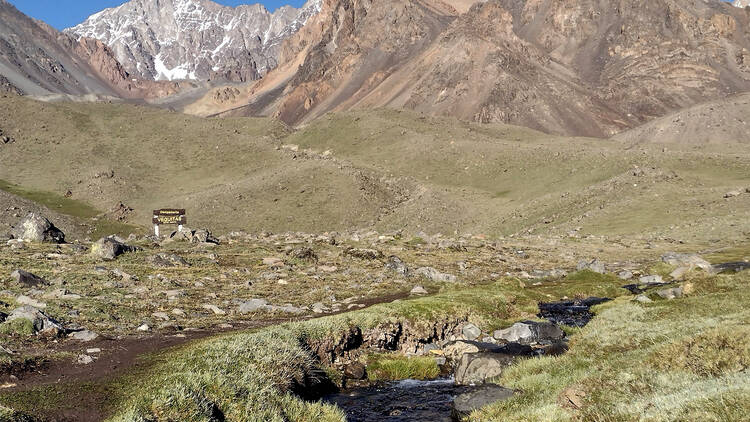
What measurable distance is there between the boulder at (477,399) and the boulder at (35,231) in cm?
4127

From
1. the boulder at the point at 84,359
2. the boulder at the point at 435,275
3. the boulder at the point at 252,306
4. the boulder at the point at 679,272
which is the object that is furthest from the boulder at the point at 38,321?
the boulder at the point at 679,272

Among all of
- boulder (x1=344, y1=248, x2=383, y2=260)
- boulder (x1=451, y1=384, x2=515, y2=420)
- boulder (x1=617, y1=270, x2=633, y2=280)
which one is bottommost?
boulder (x1=617, y1=270, x2=633, y2=280)

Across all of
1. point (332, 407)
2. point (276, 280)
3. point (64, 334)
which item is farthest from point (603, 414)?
point (276, 280)

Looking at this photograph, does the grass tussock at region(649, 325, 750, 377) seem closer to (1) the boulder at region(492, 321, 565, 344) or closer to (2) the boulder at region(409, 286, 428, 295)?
(1) the boulder at region(492, 321, 565, 344)

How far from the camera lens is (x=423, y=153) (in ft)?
394

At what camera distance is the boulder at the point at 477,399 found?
16000 mm

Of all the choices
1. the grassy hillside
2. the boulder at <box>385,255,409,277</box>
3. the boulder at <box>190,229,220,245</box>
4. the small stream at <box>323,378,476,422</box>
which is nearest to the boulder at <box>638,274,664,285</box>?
the boulder at <box>385,255,409,277</box>

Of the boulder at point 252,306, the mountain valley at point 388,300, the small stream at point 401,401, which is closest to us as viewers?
the mountain valley at point 388,300

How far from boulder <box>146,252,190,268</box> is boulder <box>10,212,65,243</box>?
14.4 metres

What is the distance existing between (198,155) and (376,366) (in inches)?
4256

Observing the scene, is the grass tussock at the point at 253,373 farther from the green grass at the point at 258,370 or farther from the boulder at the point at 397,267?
the boulder at the point at 397,267

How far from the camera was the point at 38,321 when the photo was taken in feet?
63.1

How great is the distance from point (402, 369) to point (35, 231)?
126ft

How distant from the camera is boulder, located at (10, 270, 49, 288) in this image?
25.9m
